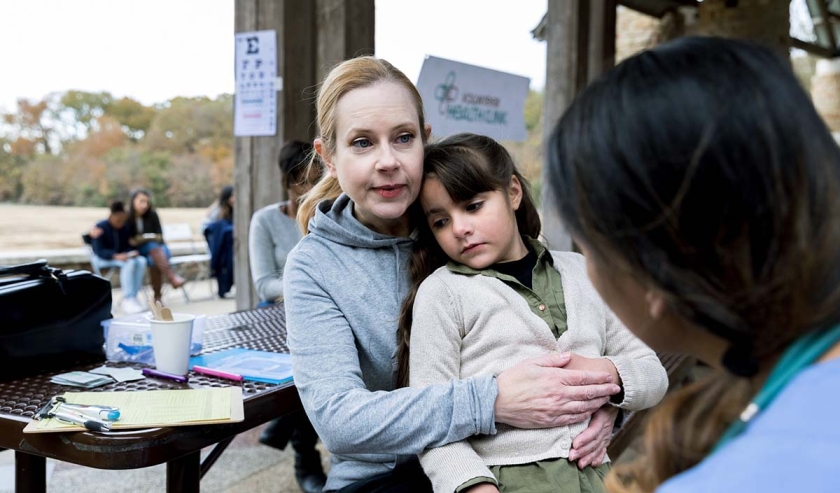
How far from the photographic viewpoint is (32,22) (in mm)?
12914

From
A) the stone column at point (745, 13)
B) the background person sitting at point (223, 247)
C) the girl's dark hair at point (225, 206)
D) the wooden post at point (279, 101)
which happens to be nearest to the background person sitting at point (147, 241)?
the background person sitting at point (223, 247)

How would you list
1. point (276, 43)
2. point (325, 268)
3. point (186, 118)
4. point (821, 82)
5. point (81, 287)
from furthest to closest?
point (186, 118) → point (821, 82) → point (276, 43) → point (81, 287) → point (325, 268)

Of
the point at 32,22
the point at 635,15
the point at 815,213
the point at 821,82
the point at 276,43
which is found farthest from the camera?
the point at 821,82

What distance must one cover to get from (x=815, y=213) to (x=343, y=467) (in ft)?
3.86

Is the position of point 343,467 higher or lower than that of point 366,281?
lower

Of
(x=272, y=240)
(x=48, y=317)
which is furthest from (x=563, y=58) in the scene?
(x=48, y=317)

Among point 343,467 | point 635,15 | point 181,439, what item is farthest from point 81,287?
point 635,15

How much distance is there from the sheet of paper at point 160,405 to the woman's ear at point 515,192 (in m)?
0.74

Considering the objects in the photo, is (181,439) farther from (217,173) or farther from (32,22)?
(217,173)

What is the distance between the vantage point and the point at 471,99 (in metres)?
3.67

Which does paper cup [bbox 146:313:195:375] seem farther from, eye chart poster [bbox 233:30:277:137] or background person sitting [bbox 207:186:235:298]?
background person sitting [bbox 207:186:235:298]

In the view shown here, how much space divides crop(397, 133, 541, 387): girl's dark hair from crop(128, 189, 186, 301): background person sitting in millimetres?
7181

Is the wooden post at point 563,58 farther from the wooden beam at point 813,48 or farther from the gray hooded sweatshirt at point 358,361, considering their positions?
the wooden beam at point 813,48

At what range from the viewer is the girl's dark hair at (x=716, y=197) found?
0.61m
